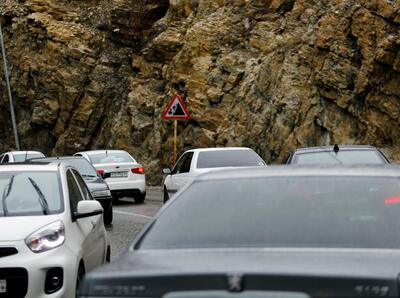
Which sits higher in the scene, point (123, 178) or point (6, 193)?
point (6, 193)

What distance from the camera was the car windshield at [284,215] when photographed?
422cm

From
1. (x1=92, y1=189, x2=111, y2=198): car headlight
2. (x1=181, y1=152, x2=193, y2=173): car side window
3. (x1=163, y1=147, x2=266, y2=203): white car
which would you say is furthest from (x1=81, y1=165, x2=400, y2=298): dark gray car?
(x1=181, y1=152, x2=193, y2=173): car side window

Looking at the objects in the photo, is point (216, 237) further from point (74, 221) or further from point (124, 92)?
point (124, 92)

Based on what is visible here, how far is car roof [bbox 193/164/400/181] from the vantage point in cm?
471

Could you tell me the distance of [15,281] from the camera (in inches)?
272

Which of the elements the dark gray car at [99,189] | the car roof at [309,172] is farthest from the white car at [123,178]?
the car roof at [309,172]

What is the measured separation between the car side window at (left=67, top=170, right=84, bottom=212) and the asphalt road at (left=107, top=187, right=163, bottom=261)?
1323 millimetres

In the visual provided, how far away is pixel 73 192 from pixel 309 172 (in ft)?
14.0

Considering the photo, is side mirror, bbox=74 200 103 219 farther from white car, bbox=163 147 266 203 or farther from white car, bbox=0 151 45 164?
white car, bbox=0 151 45 164

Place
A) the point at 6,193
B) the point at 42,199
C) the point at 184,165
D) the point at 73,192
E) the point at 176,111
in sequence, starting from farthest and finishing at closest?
the point at 176,111 → the point at 184,165 → the point at 73,192 → the point at 6,193 → the point at 42,199

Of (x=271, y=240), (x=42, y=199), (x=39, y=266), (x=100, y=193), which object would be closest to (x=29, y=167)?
(x=42, y=199)

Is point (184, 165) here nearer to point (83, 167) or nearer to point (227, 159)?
point (227, 159)

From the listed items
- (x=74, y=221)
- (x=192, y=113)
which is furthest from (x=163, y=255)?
(x=192, y=113)

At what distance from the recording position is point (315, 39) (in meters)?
25.3
